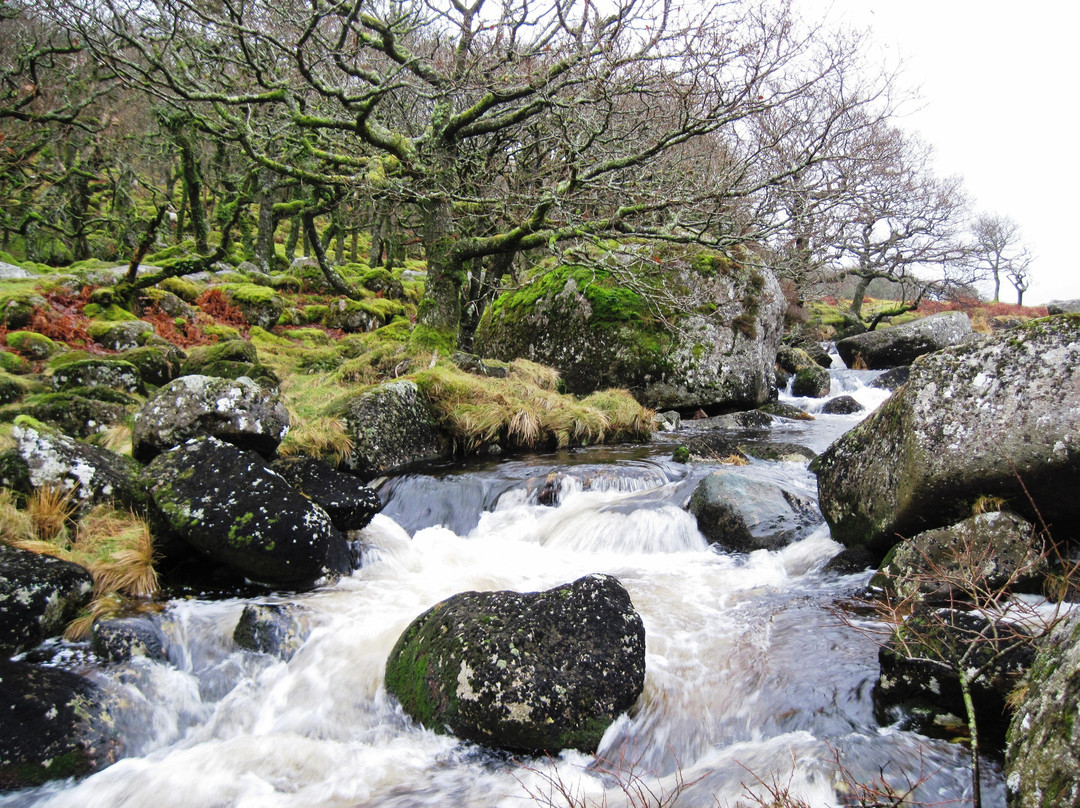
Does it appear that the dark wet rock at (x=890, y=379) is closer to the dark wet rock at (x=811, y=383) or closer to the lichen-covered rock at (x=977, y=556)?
the dark wet rock at (x=811, y=383)

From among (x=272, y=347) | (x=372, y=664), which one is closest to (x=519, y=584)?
(x=372, y=664)

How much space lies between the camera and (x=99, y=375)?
939 centimetres

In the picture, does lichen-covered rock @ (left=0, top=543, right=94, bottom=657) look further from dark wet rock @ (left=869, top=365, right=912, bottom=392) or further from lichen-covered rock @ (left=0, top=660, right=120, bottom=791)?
dark wet rock @ (left=869, top=365, right=912, bottom=392)

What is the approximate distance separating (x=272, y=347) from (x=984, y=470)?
Answer: 50.8 feet

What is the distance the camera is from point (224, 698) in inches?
169

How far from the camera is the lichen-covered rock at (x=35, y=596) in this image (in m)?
4.11

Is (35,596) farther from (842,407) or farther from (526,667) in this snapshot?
(842,407)

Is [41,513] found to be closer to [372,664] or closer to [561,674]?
[372,664]

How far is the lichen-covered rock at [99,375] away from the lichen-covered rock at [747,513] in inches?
→ 341

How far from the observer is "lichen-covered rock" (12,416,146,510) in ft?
18.0

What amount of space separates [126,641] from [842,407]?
15.5m

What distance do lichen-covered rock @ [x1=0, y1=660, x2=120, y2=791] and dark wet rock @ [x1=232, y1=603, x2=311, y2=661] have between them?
1.00m

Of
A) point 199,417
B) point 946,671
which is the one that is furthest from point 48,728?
point 946,671

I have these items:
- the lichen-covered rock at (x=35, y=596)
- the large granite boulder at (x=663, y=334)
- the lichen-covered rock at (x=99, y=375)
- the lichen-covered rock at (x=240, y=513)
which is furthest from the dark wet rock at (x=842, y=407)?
the lichen-covered rock at (x=35, y=596)
